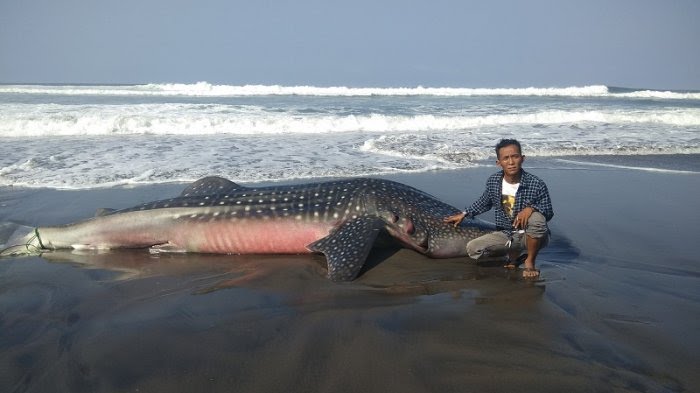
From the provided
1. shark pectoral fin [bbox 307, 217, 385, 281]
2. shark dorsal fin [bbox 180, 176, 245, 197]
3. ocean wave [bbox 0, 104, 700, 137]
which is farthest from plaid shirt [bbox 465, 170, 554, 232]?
ocean wave [bbox 0, 104, 700, 137]

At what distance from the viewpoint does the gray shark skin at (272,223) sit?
5.18m

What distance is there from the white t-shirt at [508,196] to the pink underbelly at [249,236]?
1925 mm

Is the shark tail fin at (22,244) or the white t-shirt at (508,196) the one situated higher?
the white t-shirt at (508,196)

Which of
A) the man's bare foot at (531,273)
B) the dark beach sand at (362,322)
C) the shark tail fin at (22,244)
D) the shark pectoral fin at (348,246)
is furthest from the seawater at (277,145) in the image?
the man's bare foot at (531,273)

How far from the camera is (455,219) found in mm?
5102

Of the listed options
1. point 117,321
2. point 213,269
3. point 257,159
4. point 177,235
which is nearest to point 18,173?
point 257,159

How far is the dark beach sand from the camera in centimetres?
281

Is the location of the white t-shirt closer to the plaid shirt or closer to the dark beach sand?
the plaid shirt

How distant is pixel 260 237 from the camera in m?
5.34

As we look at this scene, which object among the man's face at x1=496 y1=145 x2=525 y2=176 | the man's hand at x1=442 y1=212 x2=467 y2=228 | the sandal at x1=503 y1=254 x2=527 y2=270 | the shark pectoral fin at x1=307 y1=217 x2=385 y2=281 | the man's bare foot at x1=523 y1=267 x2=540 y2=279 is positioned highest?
the man's face at x1=496 y1=145 x2=525 y2=176

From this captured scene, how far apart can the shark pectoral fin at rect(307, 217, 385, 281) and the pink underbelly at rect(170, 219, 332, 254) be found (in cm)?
31

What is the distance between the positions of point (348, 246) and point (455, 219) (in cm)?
123

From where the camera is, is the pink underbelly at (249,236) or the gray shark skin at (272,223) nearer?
the gray shark skin at (272,223)

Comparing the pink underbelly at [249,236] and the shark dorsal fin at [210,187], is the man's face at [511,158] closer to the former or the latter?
the pink underbelly at [249,236]
